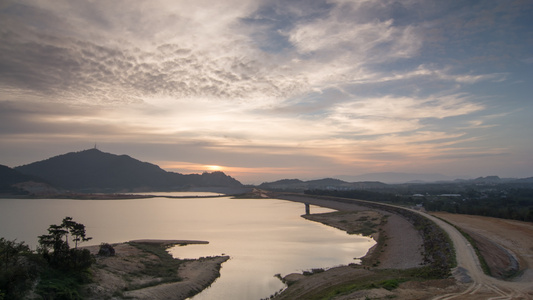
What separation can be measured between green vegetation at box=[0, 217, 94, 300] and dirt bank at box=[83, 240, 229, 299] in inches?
39.7

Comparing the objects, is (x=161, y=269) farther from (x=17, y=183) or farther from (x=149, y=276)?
(x=17, y=183)

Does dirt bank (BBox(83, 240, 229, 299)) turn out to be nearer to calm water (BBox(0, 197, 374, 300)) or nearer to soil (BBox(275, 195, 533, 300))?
calm water (BBox(0, 197, 374, 300))

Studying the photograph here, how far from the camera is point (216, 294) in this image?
20781mm

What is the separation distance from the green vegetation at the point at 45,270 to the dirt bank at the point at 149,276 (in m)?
1.01

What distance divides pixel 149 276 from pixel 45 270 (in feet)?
22.0

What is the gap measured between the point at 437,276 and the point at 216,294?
12.3 meters

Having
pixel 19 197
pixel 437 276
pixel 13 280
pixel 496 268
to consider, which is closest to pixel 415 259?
pixel 496 268

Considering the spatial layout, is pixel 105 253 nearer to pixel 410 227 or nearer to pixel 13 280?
pixel 13 280

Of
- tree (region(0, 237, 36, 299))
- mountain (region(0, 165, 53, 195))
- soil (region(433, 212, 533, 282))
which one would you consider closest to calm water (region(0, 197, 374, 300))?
tree (region(0, 237, 36, 299))

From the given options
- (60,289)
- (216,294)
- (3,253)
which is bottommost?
(216,294)

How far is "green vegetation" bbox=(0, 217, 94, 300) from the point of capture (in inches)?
587

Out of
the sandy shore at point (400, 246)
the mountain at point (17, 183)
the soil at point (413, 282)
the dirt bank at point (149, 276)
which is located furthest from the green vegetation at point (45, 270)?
the mountain at point (17, 183)

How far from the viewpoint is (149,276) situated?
74.1 feet

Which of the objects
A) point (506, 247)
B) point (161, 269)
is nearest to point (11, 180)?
point (161, 269)
